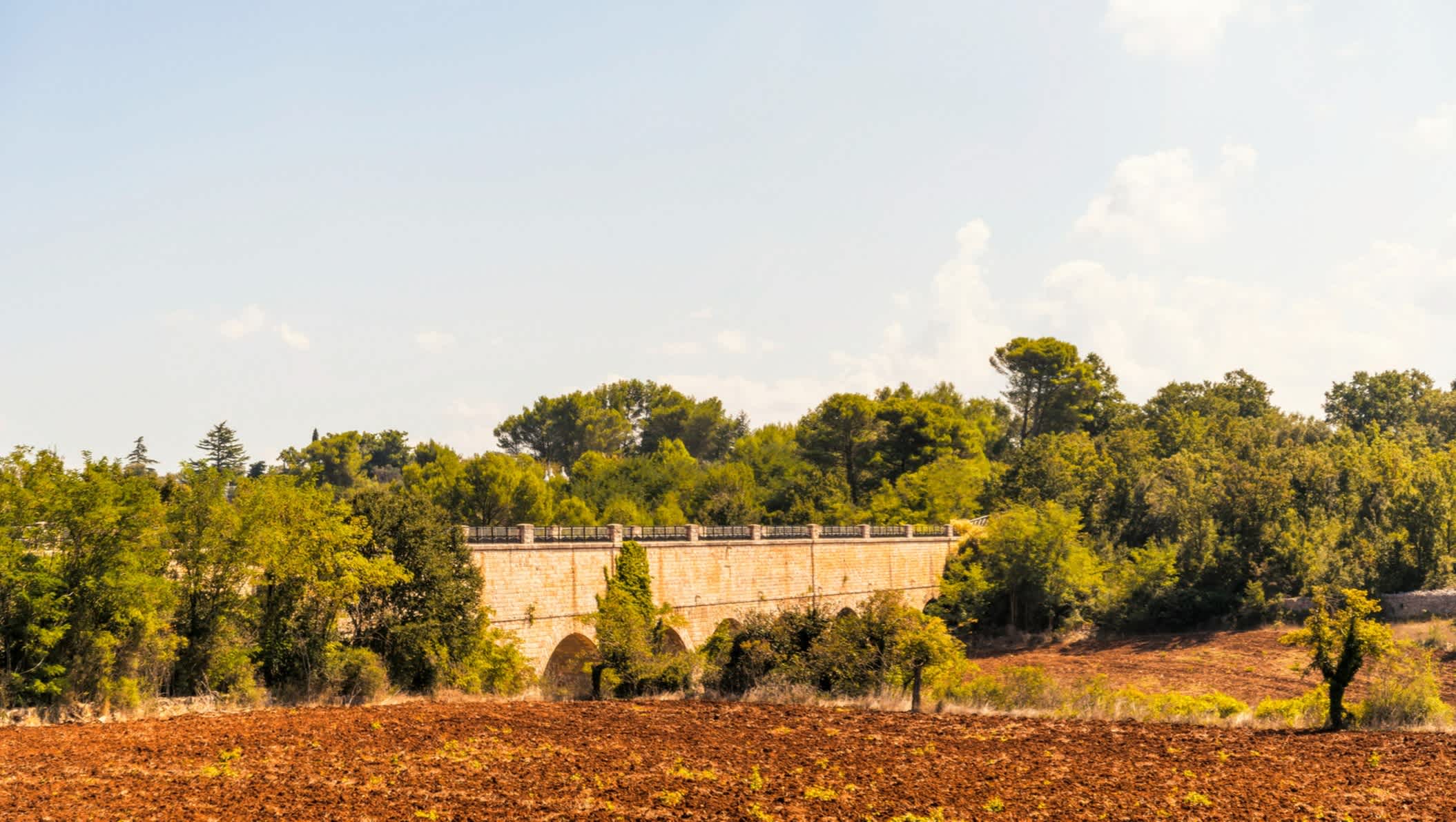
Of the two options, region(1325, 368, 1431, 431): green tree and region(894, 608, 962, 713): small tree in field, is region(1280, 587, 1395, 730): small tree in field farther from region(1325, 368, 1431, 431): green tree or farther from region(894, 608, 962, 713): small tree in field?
region(1325, 368, 1431, 431): green tree

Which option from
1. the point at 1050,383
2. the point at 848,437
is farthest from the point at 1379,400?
the point at 848,437

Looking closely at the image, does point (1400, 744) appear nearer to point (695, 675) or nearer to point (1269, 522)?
point (695, 675)

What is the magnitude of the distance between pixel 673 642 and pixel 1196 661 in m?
24.8

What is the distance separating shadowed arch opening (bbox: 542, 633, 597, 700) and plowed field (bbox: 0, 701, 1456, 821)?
9.34 m

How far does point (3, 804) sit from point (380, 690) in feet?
48.0

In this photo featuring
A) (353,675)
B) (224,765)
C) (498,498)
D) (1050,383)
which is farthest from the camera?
(1050,383)

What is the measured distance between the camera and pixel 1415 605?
59.6 m

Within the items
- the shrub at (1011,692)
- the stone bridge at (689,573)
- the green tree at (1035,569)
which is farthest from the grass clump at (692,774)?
the green tree at (1035,569)

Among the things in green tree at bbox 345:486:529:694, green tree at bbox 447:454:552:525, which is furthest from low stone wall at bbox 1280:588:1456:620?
green tree at bbox 447:454:552:525

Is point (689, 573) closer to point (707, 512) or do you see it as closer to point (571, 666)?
point (571, 666)

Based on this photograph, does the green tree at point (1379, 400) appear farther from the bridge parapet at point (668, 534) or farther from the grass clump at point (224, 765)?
the grass clump at point (224, 765)

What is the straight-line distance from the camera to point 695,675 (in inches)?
1508

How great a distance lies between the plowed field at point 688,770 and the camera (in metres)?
19.5

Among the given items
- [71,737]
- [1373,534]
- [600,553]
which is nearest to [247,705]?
[71,737]
